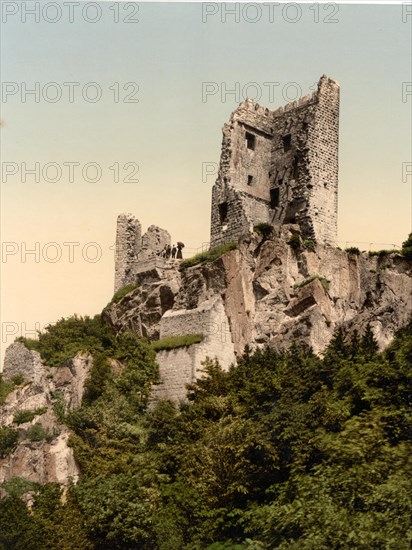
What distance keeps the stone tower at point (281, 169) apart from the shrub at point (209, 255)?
104 cm

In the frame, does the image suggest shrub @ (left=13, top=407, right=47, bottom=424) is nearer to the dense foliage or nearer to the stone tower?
the dense foliage

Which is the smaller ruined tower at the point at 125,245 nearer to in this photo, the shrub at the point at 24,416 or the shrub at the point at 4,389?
the shrub at the point at 4,389

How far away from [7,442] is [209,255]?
434 inches

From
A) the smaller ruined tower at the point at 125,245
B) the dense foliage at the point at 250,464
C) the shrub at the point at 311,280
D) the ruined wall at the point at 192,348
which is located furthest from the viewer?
the smaller ruined tower at the point at 125,245

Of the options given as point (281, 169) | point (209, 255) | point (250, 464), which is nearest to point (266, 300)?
point (209, 255)

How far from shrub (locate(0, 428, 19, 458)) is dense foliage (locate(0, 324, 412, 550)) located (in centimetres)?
223

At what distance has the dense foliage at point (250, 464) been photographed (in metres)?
27.1

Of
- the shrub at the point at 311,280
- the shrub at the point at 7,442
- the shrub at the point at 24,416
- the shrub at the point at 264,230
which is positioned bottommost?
the shrub at the point at 7,442

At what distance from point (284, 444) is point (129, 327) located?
1655 cm

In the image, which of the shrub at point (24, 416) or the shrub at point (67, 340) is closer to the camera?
the shrub at point (24, 416)

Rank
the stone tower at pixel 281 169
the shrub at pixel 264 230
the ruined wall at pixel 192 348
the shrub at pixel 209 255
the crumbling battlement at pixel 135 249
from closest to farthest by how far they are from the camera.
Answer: the ruined wall at pixel 192 348 → the shrub at pixel 209 255 → the shrub at pixel 264 230 → the stone tower at pixel 281 169 → the crumbling battlement at pixel 135 249

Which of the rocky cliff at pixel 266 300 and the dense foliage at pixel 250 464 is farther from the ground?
the rocky cliff at pixel 266 300

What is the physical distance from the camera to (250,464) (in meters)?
32.3

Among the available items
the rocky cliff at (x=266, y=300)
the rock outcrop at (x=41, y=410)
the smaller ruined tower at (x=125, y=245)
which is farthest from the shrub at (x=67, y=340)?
the smaller ruined tower at (x=125, y=245)
